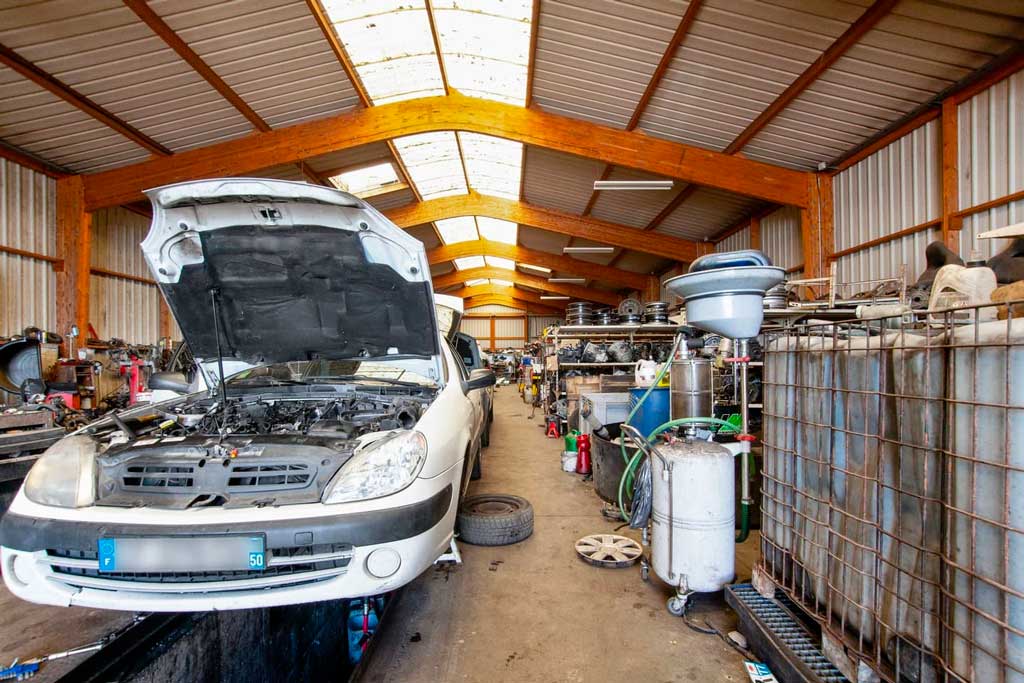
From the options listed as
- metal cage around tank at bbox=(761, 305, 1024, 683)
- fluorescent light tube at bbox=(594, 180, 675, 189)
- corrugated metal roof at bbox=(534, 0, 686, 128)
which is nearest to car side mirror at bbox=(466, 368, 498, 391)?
metal cage around tank at bbox=(761, 305, 1024, 683)

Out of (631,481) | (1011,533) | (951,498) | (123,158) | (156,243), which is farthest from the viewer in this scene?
(123,158)

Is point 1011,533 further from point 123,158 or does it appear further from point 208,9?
point 123,158

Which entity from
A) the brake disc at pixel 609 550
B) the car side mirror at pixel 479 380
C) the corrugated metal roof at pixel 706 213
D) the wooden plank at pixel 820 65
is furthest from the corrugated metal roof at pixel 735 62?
the brake disc at pixel 609 550

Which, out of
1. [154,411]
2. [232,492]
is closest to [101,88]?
[154,411]

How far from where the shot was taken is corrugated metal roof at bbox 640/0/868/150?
4578mm

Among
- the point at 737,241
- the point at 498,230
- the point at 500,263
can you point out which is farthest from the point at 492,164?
the point at 500,263

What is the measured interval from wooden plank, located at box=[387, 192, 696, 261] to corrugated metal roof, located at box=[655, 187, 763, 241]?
35 centimetres

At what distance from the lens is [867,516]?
149cm

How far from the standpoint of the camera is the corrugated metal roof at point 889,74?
14.0 ft

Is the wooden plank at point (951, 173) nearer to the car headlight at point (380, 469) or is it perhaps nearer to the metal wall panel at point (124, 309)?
the car headlight at point (380, 469)

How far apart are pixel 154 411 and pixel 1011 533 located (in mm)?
3318

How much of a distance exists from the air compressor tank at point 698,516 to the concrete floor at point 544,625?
0.23 meters

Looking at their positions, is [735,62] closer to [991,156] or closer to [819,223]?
[991,156]

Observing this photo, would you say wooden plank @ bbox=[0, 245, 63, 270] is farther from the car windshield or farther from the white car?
the car windshield
